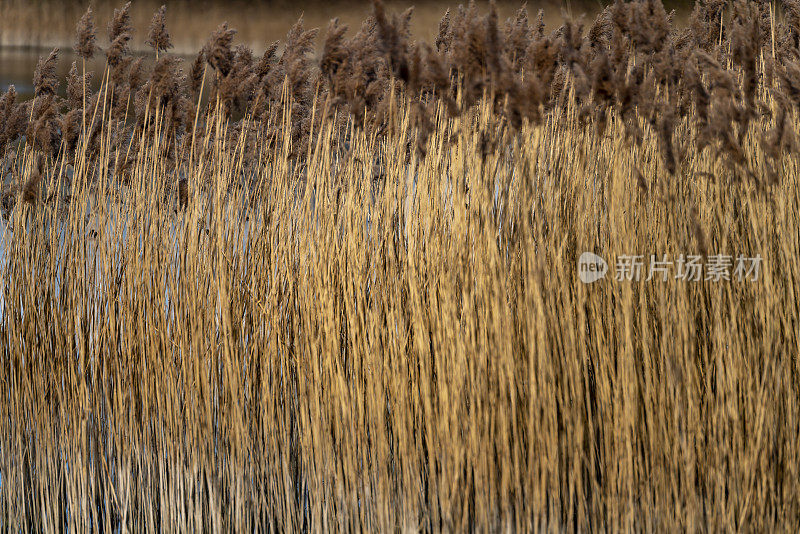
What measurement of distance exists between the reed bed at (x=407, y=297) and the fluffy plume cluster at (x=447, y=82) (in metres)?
0.01

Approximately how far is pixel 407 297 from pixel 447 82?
56 cm

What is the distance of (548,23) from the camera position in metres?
13.2

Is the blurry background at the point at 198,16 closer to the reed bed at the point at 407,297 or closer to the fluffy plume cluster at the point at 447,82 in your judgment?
the fluffy plume cluster at the point at 447,82

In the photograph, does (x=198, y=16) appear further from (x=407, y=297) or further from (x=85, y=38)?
(x=407, y=297)

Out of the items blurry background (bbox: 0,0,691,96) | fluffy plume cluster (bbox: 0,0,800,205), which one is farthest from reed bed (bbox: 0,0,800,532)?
blurry background (bbox: 0,0,691,96)

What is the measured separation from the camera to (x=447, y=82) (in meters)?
1.62

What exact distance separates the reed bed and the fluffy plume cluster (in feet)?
0.04

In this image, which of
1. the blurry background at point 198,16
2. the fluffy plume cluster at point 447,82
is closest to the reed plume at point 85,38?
the fluffy plume cluster at point 447,82

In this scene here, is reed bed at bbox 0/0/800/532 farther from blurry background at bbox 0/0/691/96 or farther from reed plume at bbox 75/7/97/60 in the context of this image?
blurry background at bbox 0/0/691/96

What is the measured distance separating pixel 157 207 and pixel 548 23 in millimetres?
12018

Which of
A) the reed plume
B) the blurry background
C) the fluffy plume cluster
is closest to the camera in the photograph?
the fluffy plume cluster

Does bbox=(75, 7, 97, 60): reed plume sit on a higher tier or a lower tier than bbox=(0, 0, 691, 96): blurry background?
lower

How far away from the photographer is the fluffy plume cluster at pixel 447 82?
1.58 meters

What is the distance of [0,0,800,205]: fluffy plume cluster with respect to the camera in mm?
1581
